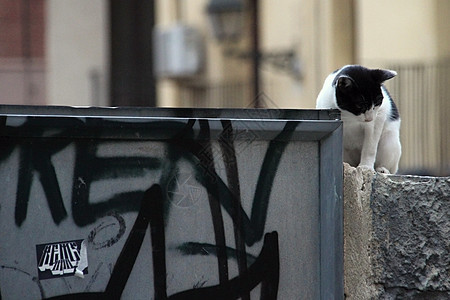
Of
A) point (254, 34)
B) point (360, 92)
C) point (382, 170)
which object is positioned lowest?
point (382, 170)

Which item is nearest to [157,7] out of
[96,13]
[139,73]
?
[139,73]

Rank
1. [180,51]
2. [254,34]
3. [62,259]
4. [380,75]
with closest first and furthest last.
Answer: [62,259] < [380,75] < [254,34] < [180,51]

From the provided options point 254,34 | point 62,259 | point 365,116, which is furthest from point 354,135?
point 254,34

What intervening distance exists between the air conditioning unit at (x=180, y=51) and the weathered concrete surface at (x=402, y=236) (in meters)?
11.0

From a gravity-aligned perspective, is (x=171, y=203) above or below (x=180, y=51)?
below

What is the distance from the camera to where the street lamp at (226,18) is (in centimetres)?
1328

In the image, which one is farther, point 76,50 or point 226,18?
point 76,50

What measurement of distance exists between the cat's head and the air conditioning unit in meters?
9.78

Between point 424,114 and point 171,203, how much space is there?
721 centimetres

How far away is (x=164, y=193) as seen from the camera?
133 inches

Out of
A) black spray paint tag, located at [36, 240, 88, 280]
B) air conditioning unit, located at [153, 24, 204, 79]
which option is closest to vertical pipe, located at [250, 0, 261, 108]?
air conditioning unit, located at [153, 24, 204, 79]

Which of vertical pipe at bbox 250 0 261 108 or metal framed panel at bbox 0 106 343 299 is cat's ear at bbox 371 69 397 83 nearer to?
metal framed panel at bbox 0 106 343 299

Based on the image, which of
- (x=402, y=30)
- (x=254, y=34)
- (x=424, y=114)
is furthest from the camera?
(x=254, y=34)

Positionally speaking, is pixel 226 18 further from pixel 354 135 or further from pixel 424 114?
pixel 354 135
